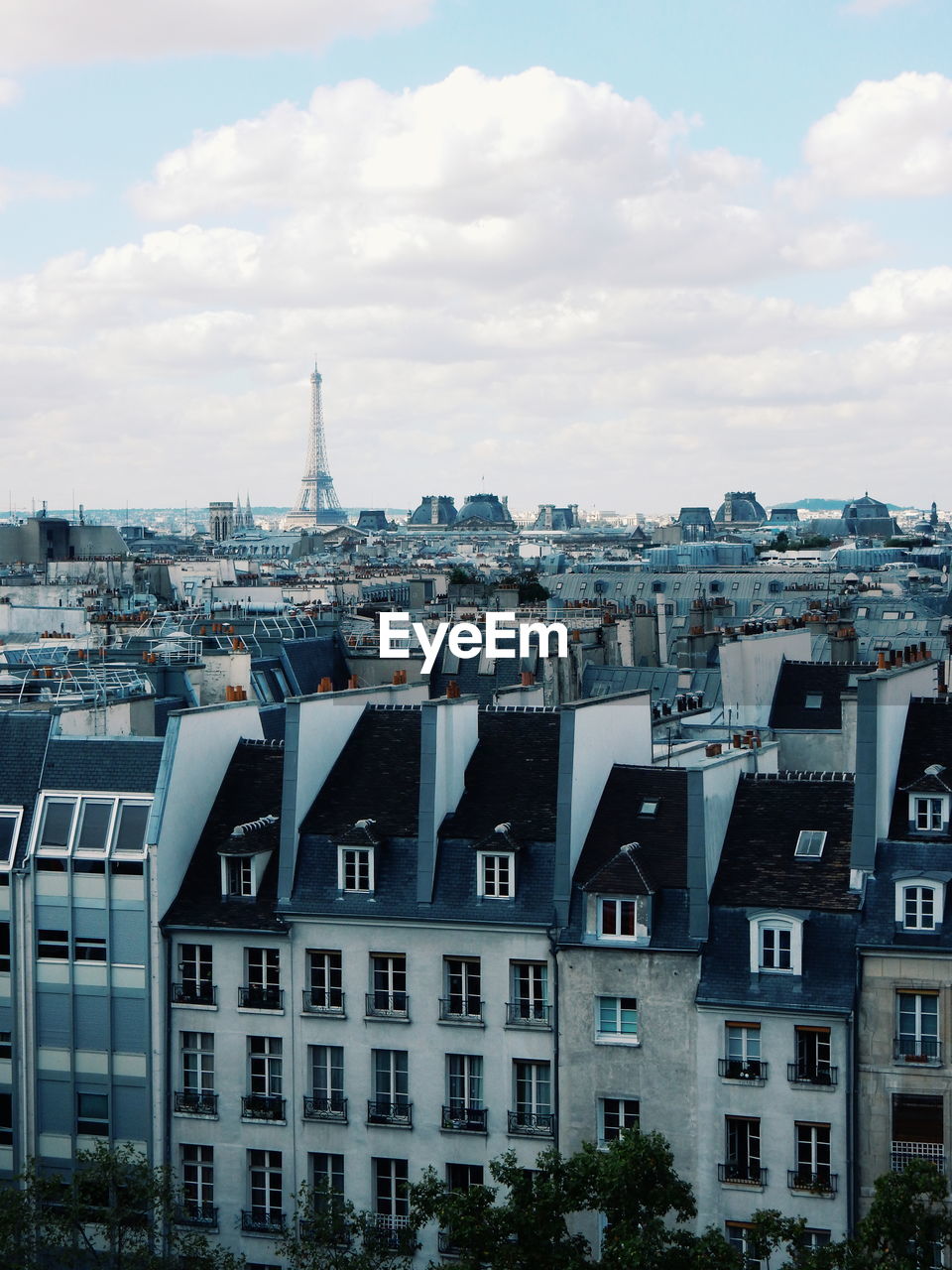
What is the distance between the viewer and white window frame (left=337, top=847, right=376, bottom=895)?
3688cm

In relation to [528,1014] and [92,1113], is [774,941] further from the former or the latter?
[92,1113]

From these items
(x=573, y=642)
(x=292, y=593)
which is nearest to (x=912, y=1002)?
(x=573, y=642)

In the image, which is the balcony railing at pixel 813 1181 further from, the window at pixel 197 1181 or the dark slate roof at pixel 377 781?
the window at pixel 197 1181

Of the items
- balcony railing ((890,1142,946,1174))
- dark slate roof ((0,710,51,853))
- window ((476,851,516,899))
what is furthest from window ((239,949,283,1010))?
balcony railing ((890,1142,946,1174))

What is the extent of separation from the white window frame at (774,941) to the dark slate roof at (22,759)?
50.3 feet

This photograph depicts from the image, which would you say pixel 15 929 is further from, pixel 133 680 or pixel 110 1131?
pixel 133 680

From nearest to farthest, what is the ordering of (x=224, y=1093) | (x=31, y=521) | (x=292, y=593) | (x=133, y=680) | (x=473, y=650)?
(x=224, y=1093), (x=133, y=680), (x=473, y=650), (x=292, y=593), (x=31, y=521)

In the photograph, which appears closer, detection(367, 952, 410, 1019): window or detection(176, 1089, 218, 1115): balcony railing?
detection(367, 952, 410, 1019): window

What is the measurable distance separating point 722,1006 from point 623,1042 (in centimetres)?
208

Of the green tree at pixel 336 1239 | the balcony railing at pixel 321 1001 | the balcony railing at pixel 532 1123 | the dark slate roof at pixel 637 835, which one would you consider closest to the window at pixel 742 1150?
the balcony railing at pixel 532 1123

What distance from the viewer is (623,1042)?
34.6 metres

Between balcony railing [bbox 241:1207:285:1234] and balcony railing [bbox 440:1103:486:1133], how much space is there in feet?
12.9

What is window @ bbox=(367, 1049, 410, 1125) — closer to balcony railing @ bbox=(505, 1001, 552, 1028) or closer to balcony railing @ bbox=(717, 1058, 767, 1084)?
balcony railing @ bbox=(505, 1001, 552, 1028)

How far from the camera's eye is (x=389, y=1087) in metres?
36.4
